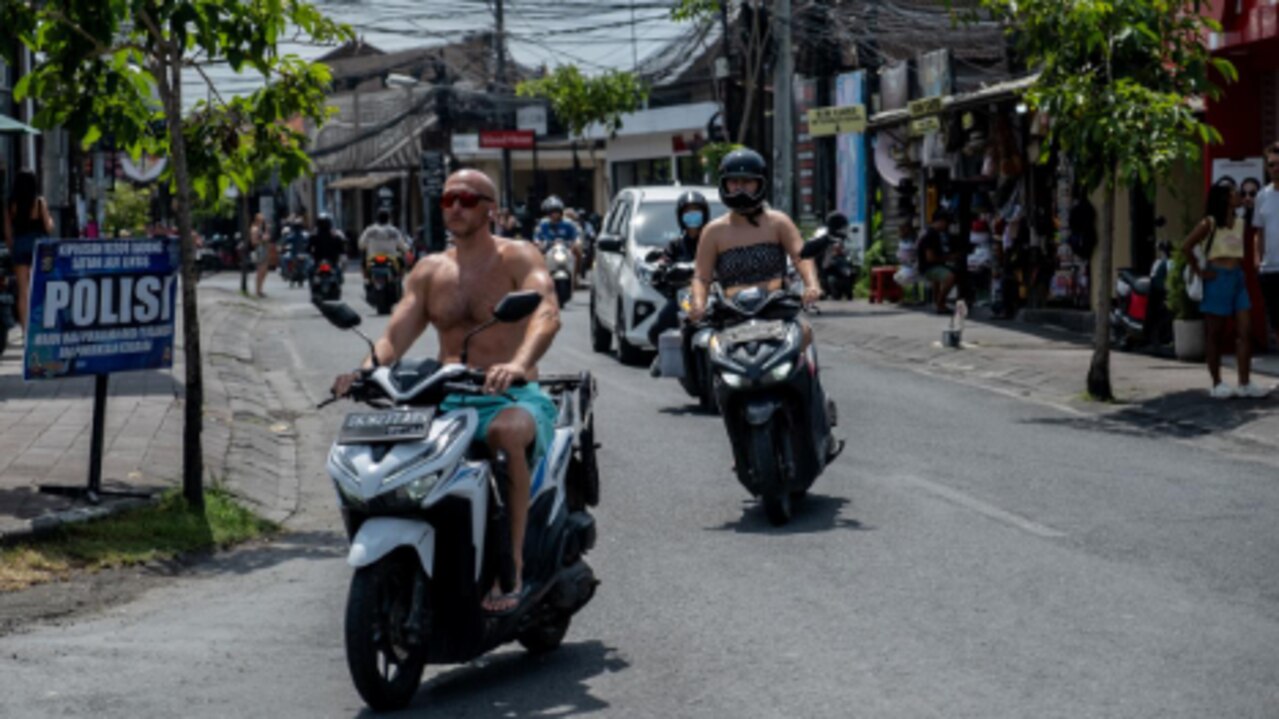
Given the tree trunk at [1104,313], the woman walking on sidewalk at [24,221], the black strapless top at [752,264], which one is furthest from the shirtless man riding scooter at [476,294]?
the woman walking on sidewalk at [24,221]

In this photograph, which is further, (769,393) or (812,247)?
(812,247)

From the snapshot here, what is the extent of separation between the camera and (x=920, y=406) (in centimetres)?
1642

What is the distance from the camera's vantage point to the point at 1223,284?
15.8 m

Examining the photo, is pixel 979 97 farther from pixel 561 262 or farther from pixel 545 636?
pixel 545 636

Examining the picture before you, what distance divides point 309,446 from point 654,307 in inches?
235

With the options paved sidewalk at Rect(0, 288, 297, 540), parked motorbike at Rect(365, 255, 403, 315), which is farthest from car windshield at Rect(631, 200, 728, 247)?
parked motorbike at Rect(365, 255, 403, 315)

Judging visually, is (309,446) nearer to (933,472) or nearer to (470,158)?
(933,472)

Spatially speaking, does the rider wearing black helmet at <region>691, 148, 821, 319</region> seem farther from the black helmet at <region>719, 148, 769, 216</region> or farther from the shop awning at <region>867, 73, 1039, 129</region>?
the shop awning at <region>867, 73, 1039, 129</region>

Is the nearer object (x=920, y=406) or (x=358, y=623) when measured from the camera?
(x=358, y=623)

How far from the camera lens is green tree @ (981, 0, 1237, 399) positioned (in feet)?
53.7

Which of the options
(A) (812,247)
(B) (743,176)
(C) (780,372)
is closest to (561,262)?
(B) (743,176)

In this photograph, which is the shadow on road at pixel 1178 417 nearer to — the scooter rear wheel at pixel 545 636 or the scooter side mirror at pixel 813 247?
the scooter side mirror at pixel 813 247

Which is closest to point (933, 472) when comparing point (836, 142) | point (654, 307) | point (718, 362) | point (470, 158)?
point (718, 362)

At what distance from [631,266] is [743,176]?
9.45 meters
